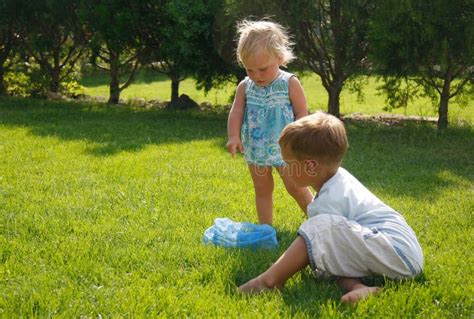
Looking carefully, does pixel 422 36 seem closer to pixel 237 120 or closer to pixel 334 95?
pixel 334 95

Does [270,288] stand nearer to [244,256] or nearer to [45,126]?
[244,256]

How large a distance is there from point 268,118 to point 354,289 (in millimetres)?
1599

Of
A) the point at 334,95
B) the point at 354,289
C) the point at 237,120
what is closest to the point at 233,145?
the point at 237,120

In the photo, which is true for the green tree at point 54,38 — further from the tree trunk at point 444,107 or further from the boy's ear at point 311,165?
the boy's ear at point 311,165

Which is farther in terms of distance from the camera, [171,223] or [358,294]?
[171,223]

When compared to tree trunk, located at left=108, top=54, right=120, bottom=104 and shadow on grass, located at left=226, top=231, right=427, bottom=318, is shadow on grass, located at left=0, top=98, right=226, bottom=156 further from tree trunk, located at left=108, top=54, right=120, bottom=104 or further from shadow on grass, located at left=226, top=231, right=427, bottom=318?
shadow on grass, located at left=226, top=231, right=427, bottom=318

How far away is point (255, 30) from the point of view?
4.02m

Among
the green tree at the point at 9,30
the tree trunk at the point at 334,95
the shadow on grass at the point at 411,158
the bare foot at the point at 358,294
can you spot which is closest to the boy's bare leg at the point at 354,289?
the bare foot at the point at 358,294

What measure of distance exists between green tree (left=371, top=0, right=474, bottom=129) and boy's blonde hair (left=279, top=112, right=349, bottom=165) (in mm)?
5648

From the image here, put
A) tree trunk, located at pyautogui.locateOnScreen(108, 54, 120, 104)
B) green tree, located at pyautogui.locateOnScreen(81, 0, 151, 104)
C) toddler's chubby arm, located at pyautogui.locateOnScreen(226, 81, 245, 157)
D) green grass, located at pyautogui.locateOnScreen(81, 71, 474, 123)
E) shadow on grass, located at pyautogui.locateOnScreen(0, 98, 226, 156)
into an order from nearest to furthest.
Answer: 1. toddler's chubby arm, located at pyautogui.locateOnScreen(226, 81, 245, 157)
2. shadow on grass, located at pyautogui.locateOnScreen(0, 98, 226, 156)
3. green tree, located at pyautogui.locateOnScreen(81, 0, 151, 104)
4. tree trunk, located at pyautogui.locateOnScreen(108, 54, 120, 104)
5. green grass, located at pyautogui.locateOnScreen(81, 71, 474, 123)

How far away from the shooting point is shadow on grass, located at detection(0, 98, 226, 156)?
805cm

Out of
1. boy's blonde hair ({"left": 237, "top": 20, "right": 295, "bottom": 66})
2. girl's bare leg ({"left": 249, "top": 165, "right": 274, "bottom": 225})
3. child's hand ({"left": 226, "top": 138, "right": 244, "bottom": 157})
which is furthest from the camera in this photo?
girl's bare leg ({"left": 249, "top": 165, "right": 274, "bottom": 225})

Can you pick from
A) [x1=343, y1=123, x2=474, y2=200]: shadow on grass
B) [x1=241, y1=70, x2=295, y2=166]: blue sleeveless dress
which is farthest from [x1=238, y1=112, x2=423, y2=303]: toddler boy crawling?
[x1=343, y1=123, x2=474, y2=200]: shadow on grass

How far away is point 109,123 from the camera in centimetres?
957
